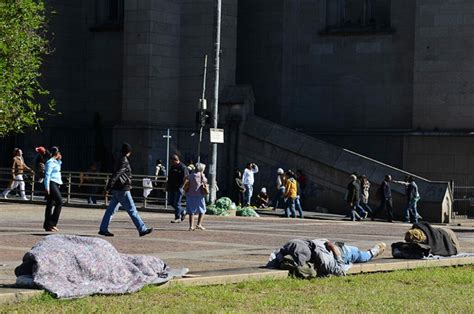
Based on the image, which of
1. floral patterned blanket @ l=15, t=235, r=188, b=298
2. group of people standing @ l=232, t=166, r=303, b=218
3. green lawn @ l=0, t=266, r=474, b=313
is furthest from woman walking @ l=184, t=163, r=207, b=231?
floral patterned blanket @ l=15, t=235, r=188, b=298

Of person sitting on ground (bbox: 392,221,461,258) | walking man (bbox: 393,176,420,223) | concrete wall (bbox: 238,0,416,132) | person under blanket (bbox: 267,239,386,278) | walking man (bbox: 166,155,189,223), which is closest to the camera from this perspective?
person under blanket (bbox: 267,239,386,278)

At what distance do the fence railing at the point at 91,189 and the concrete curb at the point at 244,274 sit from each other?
18.6 metres

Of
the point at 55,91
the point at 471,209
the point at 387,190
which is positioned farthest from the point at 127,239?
the point at 55,91

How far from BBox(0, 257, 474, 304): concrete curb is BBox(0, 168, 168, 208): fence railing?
18.6 m

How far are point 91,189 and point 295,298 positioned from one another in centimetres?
2628

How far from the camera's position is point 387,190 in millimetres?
35812

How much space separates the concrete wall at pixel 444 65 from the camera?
3844 centimetres

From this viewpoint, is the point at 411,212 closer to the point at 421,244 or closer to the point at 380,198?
the point at 380,198

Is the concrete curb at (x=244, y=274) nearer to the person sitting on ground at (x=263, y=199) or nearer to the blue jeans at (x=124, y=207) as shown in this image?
the blue jeans at (x=124, y=207)

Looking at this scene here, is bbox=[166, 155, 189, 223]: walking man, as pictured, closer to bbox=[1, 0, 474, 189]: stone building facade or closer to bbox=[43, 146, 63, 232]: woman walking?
bbox=[43, 146, 63, 232]: woman walking

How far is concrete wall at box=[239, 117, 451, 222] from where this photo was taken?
3644 centimetres

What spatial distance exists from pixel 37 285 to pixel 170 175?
683 inches

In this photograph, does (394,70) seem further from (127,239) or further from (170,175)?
(127,239)

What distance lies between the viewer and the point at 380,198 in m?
36.0
